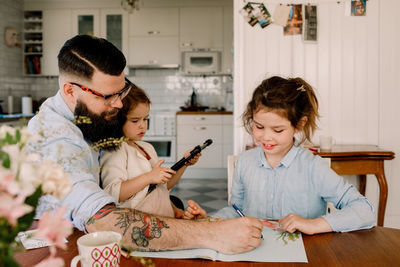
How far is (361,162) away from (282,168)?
4.59ft

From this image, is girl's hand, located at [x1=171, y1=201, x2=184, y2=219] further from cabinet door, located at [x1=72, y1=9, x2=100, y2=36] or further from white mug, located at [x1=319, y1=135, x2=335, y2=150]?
cabinet door, located at [x1=72, y1=9, x2=100, y2=36]

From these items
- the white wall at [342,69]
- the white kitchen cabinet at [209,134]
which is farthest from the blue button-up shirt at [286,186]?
the white kitchen cabinet at [209,134]

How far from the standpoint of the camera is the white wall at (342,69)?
9.78ft

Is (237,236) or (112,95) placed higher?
(112,95)

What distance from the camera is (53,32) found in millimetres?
5816

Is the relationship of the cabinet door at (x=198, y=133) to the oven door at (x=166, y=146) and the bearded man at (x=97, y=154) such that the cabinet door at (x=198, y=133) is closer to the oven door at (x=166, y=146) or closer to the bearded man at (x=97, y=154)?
the oven door at (x=166, y=146)

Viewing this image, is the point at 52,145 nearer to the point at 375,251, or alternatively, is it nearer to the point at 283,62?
the point at 375,251

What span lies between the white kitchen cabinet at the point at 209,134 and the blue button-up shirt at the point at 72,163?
4178 millimetres

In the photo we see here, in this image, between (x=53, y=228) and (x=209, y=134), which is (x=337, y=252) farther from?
(x=209, y=134)

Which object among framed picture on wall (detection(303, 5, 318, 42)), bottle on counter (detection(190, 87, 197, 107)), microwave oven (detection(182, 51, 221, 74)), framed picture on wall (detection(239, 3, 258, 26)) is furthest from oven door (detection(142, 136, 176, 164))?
framed picture on wall (detection(303, 5, 318, 42))

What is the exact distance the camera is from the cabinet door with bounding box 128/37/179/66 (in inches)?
223

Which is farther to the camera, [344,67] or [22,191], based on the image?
[344,67]

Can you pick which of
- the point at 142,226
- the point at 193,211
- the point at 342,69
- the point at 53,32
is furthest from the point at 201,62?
the point at 142,226

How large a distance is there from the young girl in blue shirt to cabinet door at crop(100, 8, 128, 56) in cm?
451
